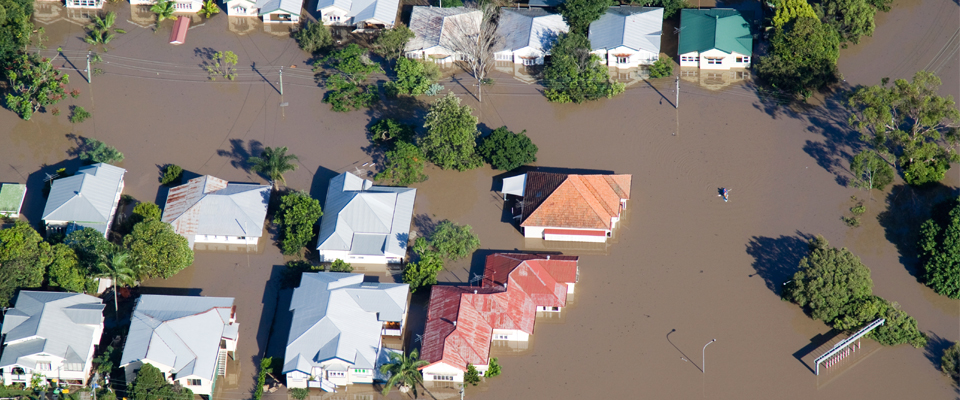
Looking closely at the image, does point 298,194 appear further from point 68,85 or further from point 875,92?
point 875,92

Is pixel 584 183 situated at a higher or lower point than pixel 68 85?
lower

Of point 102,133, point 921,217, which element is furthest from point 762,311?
point 102,133

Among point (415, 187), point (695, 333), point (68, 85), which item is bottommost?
point (695, 333)

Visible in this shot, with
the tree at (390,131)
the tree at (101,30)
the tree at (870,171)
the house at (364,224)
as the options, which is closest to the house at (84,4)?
the tree at (101,30)

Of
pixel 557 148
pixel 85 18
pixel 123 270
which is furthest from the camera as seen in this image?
pixel 85 18

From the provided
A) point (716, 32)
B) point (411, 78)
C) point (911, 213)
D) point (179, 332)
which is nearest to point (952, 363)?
point (911, 213)

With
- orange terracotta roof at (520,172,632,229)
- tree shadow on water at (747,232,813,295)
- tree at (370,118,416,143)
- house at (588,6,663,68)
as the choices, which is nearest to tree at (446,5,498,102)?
tree at (370,118,416,143)

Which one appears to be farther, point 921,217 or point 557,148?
point 557,148
